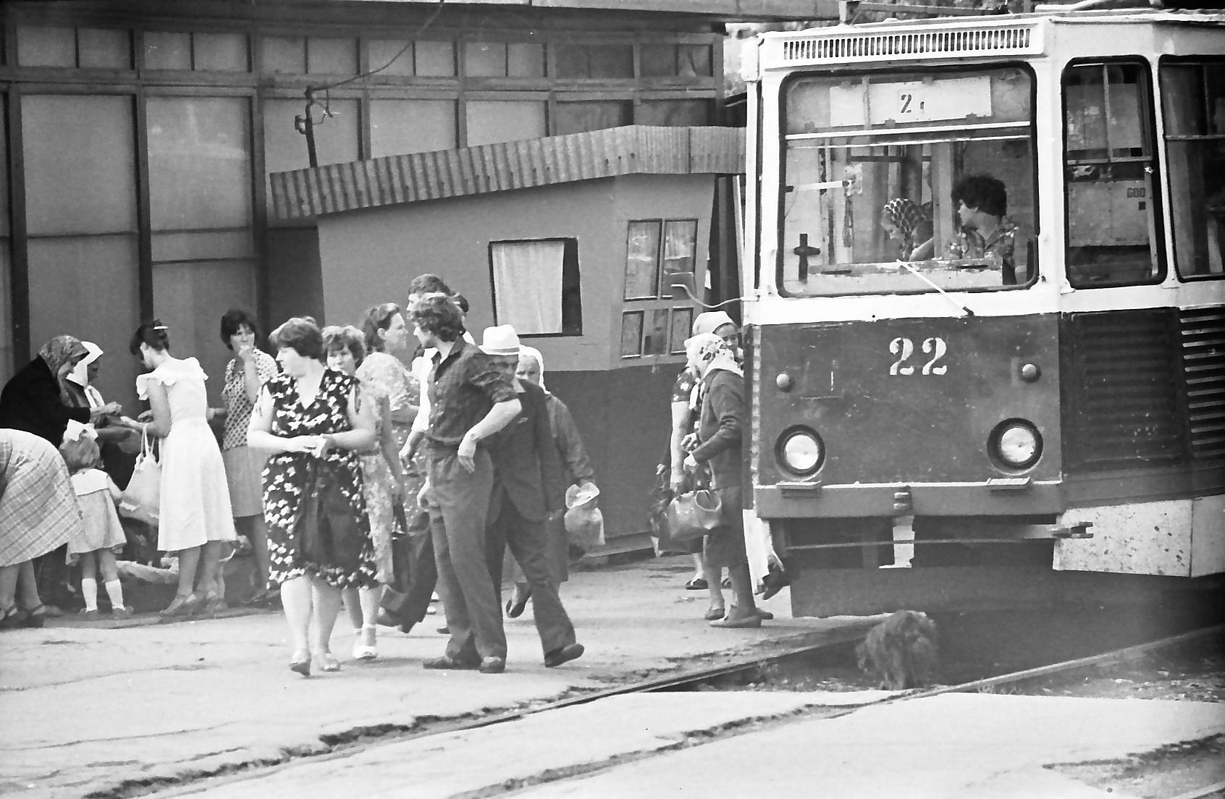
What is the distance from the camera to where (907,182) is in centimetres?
1069

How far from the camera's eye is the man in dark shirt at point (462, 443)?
10.5 meters

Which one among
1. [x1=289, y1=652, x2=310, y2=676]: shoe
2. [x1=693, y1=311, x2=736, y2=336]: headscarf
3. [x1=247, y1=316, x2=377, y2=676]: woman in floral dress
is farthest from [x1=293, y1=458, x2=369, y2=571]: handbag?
[x1=693, y1=311, x2=736, y2=336]: headscarf

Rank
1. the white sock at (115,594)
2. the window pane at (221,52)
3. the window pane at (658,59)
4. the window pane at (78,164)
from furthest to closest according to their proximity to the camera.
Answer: the window pane at (658,59), the window pane at (221,52), the window pane at (78,164), the white sock at (115,594)

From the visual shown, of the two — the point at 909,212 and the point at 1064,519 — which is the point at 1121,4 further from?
the point at 1064,519

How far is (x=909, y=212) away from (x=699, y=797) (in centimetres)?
394

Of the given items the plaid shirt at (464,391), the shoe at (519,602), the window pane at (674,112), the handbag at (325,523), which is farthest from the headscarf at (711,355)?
the window pane at (674,112)

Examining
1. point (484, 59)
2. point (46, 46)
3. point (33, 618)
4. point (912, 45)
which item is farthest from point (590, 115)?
point (912, 45)

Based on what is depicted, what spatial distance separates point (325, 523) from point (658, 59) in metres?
8.68

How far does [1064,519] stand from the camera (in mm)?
10258

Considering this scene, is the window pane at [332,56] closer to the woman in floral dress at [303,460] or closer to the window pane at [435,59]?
the window pane at [435,59]

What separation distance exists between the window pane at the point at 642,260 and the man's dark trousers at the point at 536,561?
437cm

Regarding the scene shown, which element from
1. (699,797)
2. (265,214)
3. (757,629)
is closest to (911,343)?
(757,629)

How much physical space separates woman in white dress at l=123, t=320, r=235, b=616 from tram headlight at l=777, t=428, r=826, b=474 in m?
3.80

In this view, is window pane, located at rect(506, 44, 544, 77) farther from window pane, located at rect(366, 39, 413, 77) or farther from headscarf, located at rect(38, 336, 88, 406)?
headscarf, located at rect(38, 336, 88, 406)
